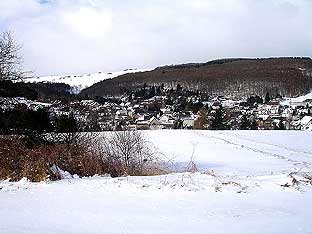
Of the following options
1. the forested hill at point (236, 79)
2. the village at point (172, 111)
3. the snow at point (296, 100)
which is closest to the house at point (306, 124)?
the village at point (172, 111)

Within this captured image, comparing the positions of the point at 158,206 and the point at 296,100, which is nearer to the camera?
the point at 158,206

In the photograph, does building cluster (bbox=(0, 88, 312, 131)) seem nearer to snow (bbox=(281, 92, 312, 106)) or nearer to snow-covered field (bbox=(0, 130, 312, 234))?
snow (bbox=(281, 92, 312, 106))

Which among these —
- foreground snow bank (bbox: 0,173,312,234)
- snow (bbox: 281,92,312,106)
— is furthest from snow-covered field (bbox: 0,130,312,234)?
snow (bbox: 281,92,312,106)

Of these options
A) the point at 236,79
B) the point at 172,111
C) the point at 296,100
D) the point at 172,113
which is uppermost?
the point at 236,79

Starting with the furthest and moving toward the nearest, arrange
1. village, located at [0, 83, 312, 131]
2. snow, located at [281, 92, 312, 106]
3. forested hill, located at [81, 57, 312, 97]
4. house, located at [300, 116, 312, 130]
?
forested hill, located at [81, 57, 312, 97], snow, located at [281, 92, 312, 106], house, located at [300, 116, 312, 130], village, located at [0, 83, 312, 131]

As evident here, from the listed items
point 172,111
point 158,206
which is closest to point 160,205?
point 158,206

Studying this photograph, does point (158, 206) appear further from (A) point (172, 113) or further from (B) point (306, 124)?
(A) point (172, 113)

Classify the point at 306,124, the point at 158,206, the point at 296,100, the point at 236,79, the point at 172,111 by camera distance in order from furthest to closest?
the point at 236,79 → the point at 296,100 → the point at 172,111 → the point at 306,124 → the point at 158,206

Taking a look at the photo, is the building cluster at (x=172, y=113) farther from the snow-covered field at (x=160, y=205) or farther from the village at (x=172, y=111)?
the snow-covered field at (x=160, y=205)

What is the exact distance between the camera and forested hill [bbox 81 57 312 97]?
464 ft

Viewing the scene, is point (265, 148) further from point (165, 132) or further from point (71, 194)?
point (71, 194)

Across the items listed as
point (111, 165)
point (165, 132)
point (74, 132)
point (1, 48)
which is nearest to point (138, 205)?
point (111, 165)

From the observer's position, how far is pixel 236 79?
477ft

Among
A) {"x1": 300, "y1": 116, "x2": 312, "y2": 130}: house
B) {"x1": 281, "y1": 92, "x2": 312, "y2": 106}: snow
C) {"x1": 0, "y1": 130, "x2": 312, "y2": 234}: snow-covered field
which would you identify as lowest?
{"x1": 300, "y1": 116, "x2": 312, "y2": 130}: house
